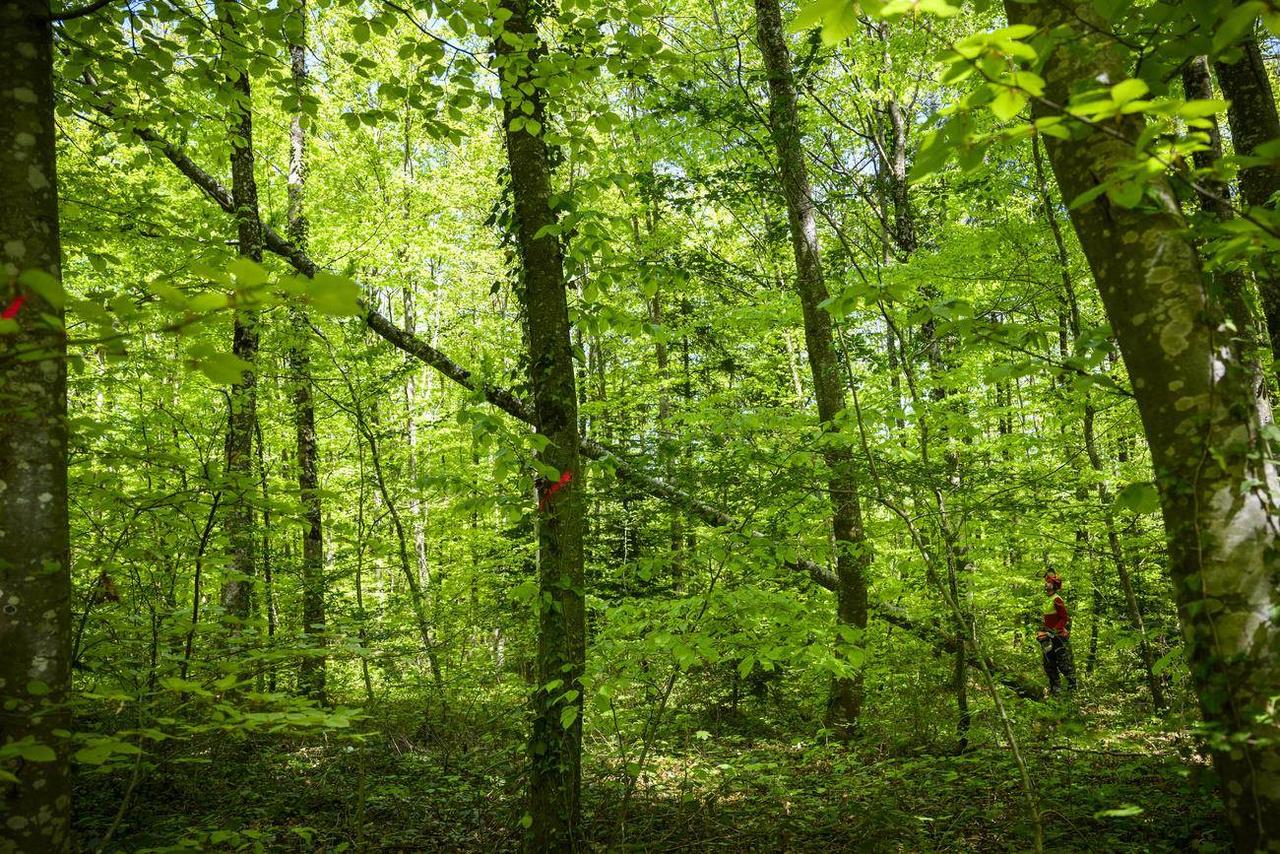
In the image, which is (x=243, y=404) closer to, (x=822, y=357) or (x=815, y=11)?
(x=822, y=357)

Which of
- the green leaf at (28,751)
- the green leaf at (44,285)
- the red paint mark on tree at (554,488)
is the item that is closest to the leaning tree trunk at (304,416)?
the red paint mark on tree at (554,488)

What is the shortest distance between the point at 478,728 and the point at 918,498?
5.42 m

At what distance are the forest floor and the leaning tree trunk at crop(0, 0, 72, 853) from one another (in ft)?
4.52

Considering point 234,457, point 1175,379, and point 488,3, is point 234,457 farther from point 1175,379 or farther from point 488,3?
point 1175,379

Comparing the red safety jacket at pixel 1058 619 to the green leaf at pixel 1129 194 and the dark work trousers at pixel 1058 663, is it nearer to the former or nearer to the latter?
the dark work trousers at pixel 1058 663

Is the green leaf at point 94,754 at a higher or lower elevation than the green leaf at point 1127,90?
lower

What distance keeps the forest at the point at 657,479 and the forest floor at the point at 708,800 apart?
0.17 ft

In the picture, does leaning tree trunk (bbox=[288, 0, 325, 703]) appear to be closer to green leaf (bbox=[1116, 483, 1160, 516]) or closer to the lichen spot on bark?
green leaf (bbox=[1116, 483, 1160, 516])

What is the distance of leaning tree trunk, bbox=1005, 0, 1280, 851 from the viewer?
182 cm

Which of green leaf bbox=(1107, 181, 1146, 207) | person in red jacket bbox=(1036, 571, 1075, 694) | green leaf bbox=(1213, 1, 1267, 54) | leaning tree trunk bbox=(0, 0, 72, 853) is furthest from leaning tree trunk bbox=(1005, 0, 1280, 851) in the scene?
person in red jacket bbox=(1036, 571, 1075, 694)

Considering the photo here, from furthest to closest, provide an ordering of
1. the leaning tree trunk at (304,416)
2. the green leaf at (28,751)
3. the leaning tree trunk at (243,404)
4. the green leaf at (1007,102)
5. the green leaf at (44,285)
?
the leaning tree trunk at (243,404), the leaning tree trunk at (304,416), the green leaf at (28,751), the green leaf at (1007,102), the green leaf at (44,285)

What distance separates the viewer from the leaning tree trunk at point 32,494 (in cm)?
195

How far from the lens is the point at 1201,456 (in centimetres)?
192

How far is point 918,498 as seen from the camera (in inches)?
167
